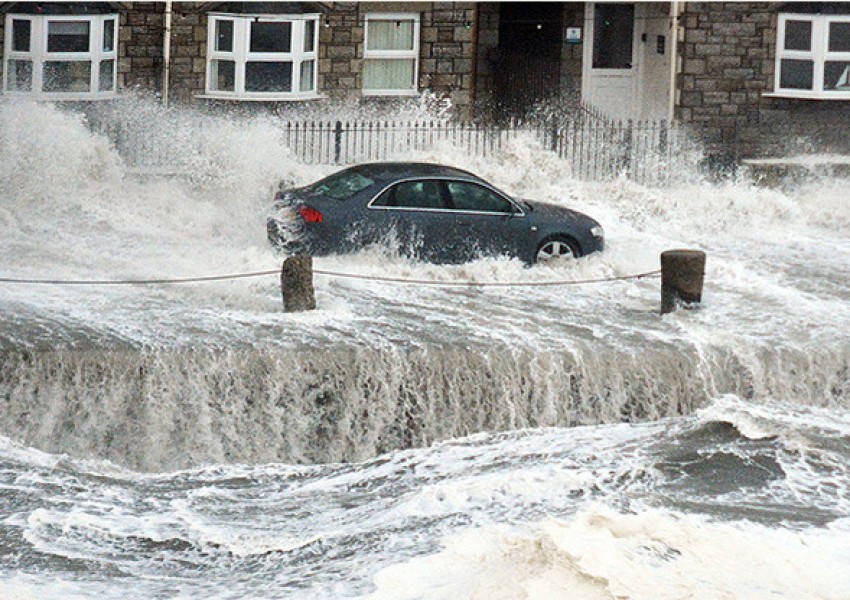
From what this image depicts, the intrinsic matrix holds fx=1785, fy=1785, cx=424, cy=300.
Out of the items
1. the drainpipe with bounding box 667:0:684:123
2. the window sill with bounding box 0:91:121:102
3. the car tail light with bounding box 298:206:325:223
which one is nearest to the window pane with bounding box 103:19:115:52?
the window sill with bounding box 0:91:121:102

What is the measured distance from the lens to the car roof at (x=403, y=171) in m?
22.3

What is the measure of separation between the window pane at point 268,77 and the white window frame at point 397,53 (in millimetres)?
1298

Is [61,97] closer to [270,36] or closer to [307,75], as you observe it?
[270,36]

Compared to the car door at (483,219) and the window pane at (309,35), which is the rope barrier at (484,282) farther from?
the window pane at (309,35)

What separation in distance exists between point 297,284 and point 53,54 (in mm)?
9732

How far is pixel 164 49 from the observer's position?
28250 mm

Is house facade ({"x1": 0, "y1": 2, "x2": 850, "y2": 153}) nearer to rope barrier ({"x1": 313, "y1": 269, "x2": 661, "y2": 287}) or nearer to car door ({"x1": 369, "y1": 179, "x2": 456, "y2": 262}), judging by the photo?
car door ({"x1": 369, "y1": 179, "x2": 456, "y2": 262})

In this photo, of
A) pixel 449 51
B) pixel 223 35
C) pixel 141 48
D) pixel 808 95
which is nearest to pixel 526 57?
pixel 449 51

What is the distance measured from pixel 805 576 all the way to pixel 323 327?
268 inches

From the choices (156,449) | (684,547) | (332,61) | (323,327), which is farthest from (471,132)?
(684,547)

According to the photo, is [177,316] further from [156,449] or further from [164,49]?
[164,49]

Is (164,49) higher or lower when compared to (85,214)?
higher

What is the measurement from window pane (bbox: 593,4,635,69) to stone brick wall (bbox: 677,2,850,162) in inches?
66.3

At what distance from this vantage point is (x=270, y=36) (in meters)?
28.6
